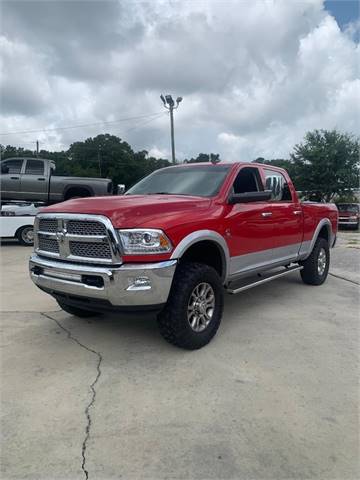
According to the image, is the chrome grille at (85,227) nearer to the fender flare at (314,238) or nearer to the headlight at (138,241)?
the headlight at (138,241)

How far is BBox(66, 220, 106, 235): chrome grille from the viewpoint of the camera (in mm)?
3494

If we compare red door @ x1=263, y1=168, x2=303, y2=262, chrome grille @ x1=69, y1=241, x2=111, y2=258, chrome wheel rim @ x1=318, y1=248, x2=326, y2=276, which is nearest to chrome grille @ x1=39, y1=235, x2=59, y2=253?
chrome grille @ x1=69, y1=241, x2=111, y2=258

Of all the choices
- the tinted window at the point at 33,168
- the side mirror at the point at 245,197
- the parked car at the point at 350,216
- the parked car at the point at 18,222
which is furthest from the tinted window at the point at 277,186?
the parked car at the point at 350,216

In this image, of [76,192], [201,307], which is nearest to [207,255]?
[201,307]

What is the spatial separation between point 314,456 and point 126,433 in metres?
1.19

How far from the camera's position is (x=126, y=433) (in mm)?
2564

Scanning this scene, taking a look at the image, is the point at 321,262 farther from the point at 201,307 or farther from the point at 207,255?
the point at 201,307

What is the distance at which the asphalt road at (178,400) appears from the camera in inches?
90.9

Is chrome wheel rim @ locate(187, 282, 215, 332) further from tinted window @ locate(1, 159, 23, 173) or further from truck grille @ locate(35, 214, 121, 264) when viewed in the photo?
tinted window @ locate(1, 159, 23, 173)

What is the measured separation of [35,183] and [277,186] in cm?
975

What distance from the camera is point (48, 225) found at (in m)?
4.02

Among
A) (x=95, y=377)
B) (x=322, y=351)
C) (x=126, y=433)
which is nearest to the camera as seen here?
(x=126, y=433)

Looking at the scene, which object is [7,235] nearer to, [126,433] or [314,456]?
[126,433]

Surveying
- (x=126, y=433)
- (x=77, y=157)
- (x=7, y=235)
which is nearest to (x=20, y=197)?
(x=7, y=235)
